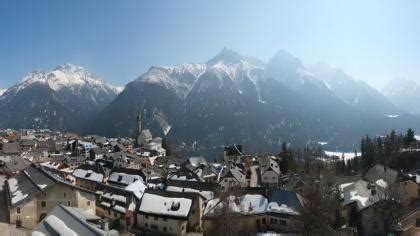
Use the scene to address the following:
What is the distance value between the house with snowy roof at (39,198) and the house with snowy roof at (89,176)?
25554mm

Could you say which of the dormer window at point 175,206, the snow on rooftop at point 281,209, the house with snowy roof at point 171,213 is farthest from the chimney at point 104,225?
the snow on rooftop at point 281,209

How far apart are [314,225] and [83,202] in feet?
113

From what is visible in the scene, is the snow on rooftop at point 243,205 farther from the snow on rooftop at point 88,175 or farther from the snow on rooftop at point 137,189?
the snow on rooftop at point 88,175

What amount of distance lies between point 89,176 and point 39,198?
3387 cm

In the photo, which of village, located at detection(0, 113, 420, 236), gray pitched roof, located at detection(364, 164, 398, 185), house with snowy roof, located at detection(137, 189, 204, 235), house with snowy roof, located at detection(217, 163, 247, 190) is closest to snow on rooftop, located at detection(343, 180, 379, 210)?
village, located at detection(0, 113, 420, 236)

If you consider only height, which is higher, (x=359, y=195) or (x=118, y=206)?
(x=118, y=206)

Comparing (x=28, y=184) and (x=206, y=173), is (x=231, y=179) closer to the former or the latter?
(x=206, y=173)

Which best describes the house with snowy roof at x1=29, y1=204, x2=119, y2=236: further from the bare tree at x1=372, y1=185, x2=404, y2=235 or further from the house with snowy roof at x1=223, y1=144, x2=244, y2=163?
the house with snowy roof at x1=223, y1=144, x2=244, y2=163

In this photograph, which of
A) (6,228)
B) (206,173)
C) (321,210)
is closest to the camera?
(6,228)

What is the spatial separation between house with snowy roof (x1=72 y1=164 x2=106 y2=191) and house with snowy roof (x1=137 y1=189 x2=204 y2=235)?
93.2ft

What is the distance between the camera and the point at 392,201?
184 ft

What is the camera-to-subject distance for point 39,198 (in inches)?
2057

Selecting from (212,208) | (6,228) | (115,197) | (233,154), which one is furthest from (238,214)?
(233,154)

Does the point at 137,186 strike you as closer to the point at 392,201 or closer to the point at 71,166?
the point at 392,201
